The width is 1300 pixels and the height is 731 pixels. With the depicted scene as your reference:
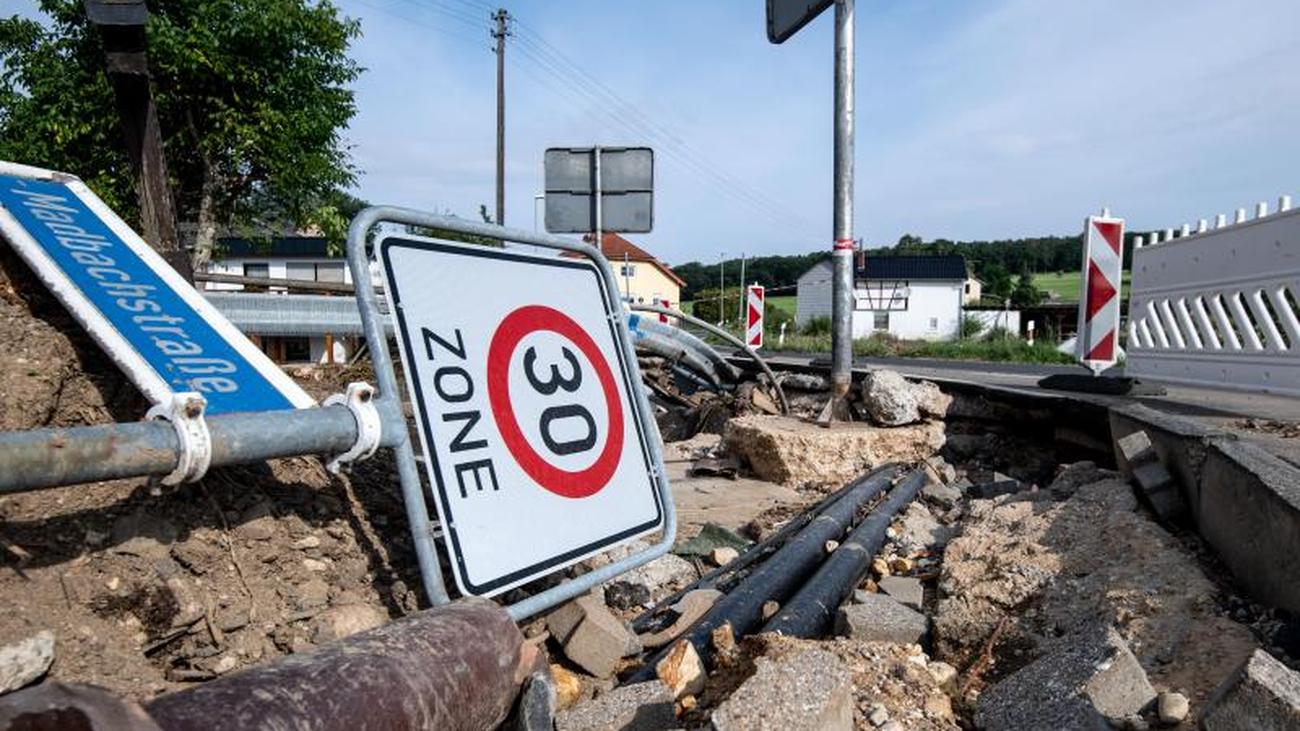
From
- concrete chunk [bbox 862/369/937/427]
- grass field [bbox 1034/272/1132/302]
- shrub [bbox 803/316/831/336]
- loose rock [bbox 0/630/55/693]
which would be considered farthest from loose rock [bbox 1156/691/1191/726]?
grass field [bbox 1034/272/1132/302]

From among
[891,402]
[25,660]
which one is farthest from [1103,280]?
[25,660]

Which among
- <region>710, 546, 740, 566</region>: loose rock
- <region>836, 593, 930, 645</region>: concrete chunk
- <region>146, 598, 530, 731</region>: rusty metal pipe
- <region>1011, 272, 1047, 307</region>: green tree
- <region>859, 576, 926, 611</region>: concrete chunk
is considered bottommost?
<region>710, 546, 740, 566</region>: loose rock

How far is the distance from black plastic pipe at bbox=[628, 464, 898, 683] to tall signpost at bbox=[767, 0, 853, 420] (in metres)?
2.92

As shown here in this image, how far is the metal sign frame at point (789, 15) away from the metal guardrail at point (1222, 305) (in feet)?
12.6

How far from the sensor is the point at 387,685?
1588 millimetres

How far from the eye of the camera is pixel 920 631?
295cm

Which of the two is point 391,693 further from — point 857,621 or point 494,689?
point 857,621

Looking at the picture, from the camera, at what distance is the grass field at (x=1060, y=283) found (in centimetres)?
7459

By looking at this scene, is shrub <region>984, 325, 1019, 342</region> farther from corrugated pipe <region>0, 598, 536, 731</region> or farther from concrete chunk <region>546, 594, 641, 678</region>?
corrugated pipe <region>0, 598, 536, 731</region>

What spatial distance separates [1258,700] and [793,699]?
0.94 m

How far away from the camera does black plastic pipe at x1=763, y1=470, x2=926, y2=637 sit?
2.91 meters

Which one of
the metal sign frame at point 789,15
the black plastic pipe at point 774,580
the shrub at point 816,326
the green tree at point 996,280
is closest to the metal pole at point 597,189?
the metal sign frame at point 789,15

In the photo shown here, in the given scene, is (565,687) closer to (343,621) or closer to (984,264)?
(343,621)

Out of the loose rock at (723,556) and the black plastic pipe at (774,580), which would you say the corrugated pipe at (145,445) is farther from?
the loose rock at (723,556)
